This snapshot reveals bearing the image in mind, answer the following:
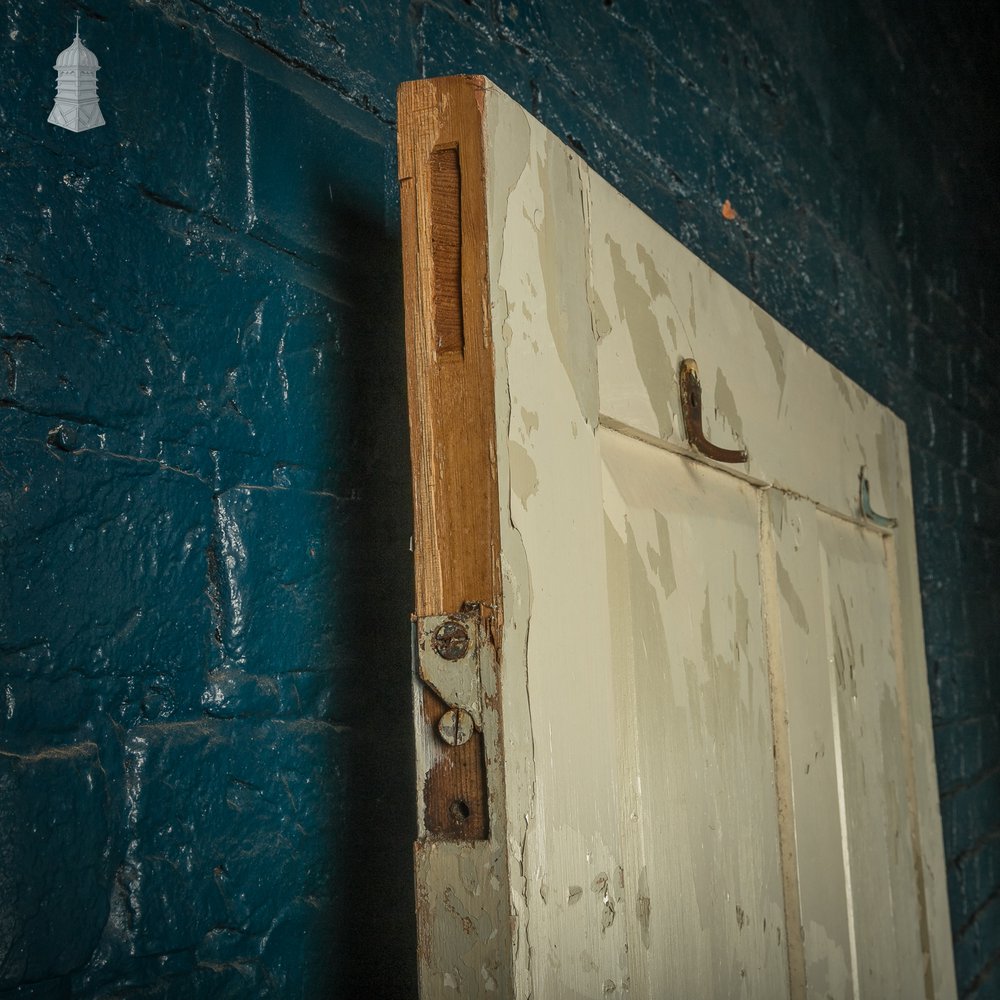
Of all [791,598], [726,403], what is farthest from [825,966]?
[726,403]

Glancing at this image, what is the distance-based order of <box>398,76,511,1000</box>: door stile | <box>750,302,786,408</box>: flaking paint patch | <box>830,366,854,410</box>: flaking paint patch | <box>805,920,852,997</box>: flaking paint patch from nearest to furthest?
1. <box>398,76,511,1000</box>: door stile
2. <box>805,920,852,997</box>: flaking paint patch
3. <box>750,302,786,408</box>: flaking paint patch
4. <box>830,366,854,410</box>: flaking paint patch

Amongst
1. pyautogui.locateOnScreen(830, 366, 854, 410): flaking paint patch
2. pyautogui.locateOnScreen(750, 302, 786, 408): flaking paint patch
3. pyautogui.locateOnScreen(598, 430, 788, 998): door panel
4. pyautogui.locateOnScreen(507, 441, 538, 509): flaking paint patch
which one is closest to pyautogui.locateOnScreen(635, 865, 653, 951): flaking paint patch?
pyautogui.locateOnScreen(598, 430, 788, 998): door panel

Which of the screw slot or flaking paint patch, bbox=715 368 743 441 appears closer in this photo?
the screw slot

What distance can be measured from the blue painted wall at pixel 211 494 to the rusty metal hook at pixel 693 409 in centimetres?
26

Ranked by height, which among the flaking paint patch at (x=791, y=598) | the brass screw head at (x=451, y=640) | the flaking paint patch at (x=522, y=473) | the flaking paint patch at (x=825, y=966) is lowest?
the flaking paint patch at (x=825, y=966)

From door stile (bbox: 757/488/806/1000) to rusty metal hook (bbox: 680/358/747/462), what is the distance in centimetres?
18

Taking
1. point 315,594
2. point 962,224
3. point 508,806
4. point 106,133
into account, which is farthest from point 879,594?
point 962,224

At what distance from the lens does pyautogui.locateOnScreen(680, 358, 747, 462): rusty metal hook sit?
1019 millimetres

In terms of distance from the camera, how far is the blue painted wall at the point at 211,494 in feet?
2.37

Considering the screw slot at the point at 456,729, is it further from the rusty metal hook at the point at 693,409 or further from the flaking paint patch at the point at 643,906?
the rusty metal hook at the point at 693,409

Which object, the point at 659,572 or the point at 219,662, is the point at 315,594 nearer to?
the point at 219,662

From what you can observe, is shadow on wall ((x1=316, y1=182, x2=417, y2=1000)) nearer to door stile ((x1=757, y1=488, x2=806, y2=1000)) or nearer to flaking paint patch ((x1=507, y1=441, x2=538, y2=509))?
flaking paint patch ((x1=507, y1=441, x2=538, y2=509))

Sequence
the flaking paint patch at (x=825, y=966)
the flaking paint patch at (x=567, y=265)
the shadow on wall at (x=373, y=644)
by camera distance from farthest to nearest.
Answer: the flaking paint patch at (x=825, y=966), the shadow on wall at (x=373, y=644), the flaking paint patch at (x=567, y=265)

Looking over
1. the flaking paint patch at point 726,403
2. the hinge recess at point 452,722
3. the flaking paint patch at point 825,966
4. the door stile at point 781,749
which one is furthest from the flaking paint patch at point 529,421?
the flaking paint patch at point 825,966
